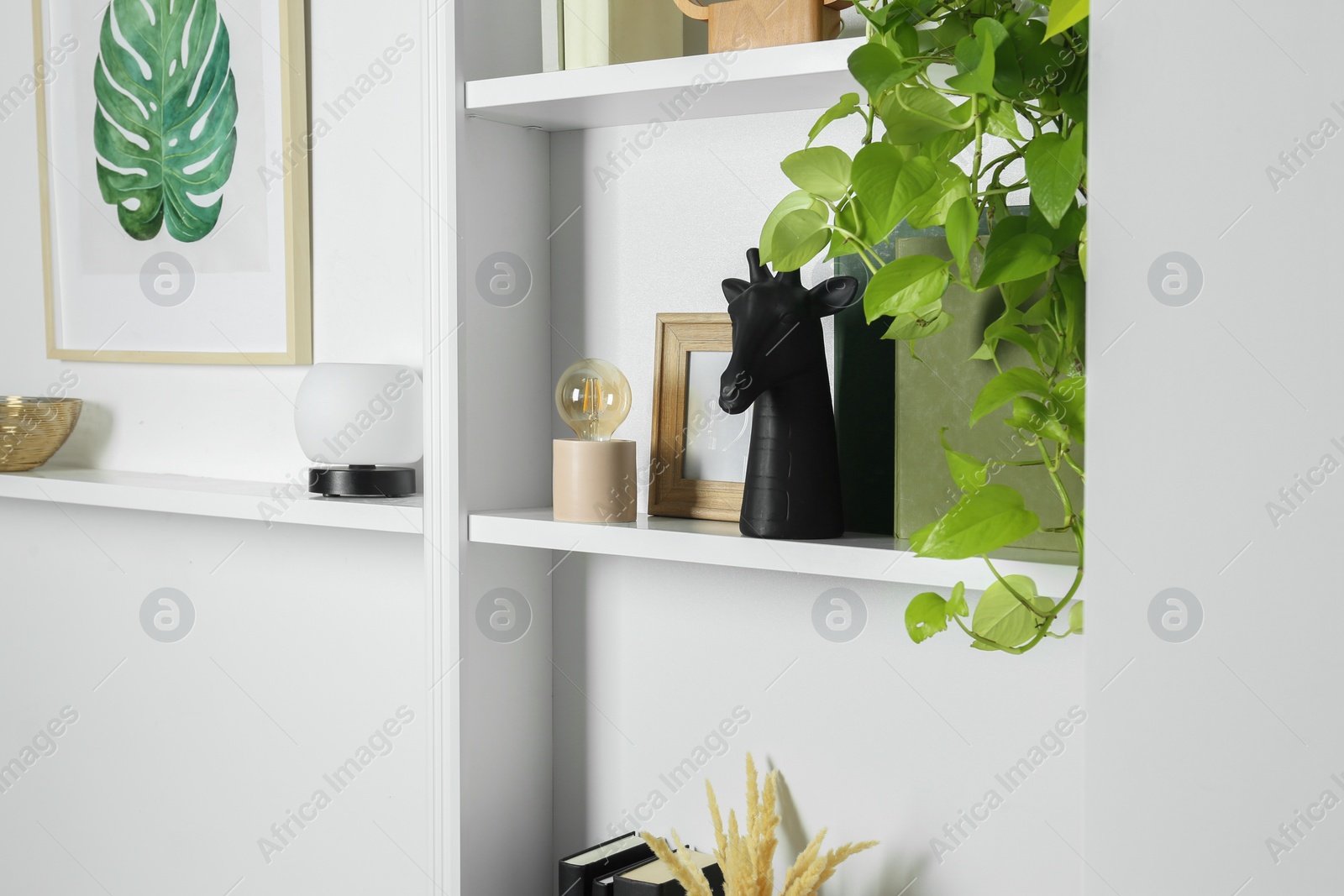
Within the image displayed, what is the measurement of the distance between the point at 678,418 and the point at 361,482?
357 millimetres

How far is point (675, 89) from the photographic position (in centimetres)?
95

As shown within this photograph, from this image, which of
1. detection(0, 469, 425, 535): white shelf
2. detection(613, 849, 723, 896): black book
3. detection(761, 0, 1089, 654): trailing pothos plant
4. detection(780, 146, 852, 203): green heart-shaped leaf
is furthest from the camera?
detection(0, 469, 425, 535): white shelf

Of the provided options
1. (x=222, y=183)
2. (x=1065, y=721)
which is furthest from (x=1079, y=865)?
(x=222, y=183)

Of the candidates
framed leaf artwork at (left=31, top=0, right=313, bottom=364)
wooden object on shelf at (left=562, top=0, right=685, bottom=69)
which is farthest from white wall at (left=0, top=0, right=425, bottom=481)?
wooden object on shelf at (left=562, top=0, right=685, bottom=69)

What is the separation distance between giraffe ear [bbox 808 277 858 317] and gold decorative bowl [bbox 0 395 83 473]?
1.11 meters

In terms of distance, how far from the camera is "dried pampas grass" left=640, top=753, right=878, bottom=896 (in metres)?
0.97

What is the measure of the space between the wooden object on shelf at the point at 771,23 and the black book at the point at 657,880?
0.72 metres

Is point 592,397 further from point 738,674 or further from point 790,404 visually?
point 738,674

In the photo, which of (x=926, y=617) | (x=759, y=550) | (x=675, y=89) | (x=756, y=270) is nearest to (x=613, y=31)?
(x=675, y=89)

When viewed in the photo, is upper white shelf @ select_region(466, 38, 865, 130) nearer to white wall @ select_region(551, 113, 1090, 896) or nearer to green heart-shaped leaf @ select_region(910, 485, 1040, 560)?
white wall @ select_region(551, 113, 1090, 896)

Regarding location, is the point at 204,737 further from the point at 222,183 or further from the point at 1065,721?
the point at 1065,721

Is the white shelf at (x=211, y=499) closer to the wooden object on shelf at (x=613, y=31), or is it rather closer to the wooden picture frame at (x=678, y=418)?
the wooden picture frame at (x=678, y=418)

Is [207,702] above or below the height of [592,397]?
below

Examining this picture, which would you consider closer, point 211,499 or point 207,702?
point 211,499
